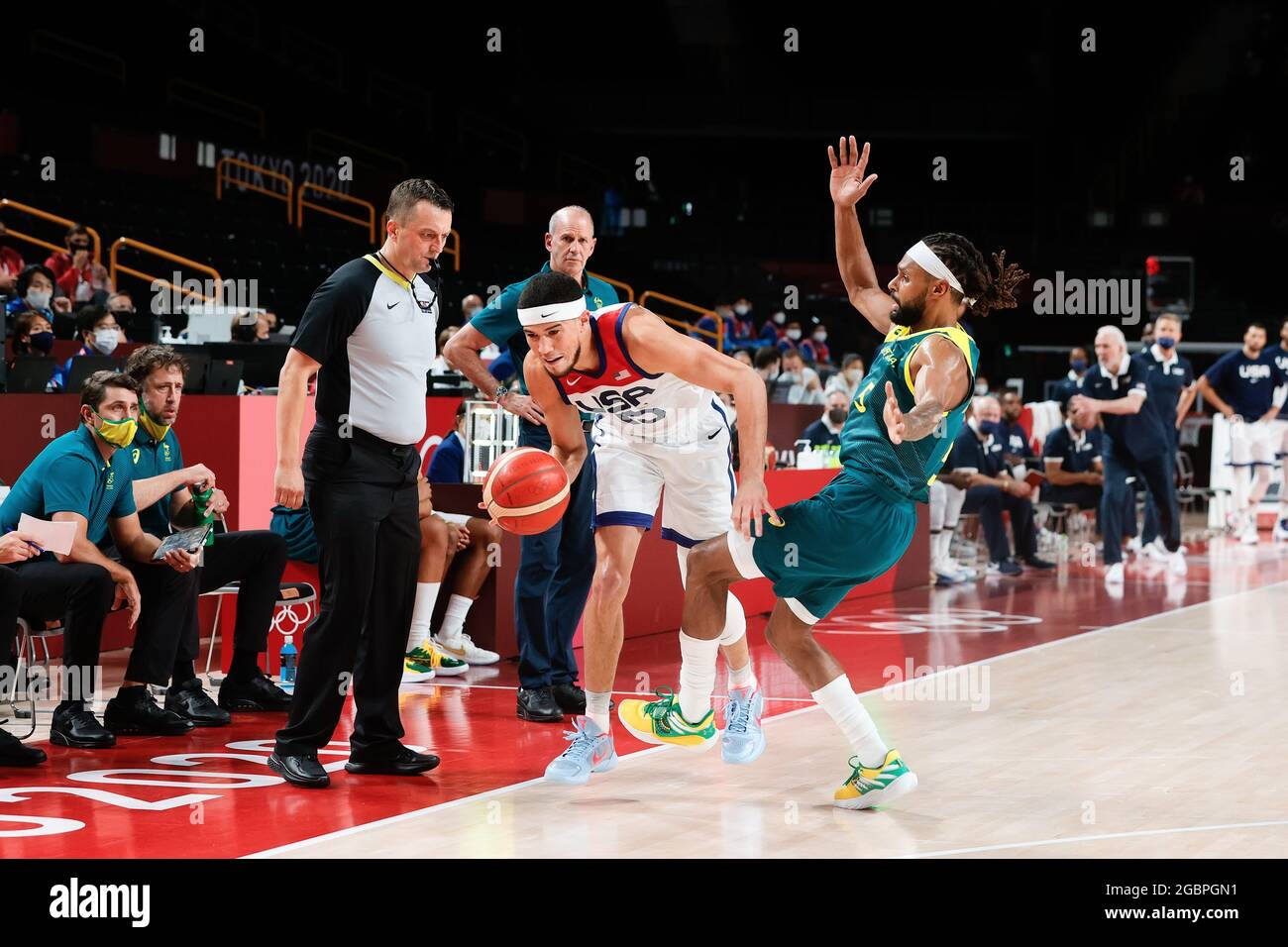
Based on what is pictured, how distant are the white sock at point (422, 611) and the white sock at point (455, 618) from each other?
0.21 m

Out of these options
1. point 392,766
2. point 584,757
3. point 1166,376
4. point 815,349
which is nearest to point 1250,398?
point 1166,376

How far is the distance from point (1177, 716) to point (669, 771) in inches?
97.0

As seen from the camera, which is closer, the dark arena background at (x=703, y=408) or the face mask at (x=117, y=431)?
the dark arena background at (x=703, y=408)

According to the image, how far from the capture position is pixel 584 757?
523 cm

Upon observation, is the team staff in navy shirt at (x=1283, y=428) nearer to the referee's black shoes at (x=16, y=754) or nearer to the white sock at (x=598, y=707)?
the white sock at (x=598, y=707)

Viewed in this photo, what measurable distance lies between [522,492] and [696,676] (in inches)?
34.3

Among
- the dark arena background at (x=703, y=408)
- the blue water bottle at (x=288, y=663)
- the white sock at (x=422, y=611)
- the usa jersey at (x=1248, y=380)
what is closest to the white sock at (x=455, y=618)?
the dark arena background at (x=703, y=408)

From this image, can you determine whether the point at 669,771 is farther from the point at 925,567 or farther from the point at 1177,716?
the point at 925,567

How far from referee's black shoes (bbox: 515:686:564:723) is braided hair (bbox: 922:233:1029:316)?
8.29 ft

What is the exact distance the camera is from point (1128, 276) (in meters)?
28.0

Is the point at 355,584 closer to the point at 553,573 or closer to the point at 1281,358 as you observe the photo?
the point at 553,573

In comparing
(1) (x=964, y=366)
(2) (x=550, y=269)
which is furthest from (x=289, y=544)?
(1) (x=964, y=366)

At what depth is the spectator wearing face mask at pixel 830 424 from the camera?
13305 millimetres

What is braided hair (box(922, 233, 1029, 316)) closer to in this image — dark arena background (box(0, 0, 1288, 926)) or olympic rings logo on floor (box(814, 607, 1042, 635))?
dark arena background (box(0, 0, 1288, 926))
